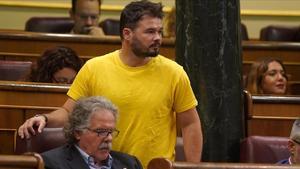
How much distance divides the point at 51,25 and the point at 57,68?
195 cm

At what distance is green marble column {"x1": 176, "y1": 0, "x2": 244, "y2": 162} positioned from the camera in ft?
12.6

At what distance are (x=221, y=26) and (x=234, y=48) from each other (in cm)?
12

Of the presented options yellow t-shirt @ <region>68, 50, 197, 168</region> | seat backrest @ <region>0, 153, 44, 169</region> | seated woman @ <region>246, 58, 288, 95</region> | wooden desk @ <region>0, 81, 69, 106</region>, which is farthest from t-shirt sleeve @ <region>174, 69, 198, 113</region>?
seated woman @ <region>246, 58, 288, 95</region>

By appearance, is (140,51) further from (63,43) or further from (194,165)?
(63,43)

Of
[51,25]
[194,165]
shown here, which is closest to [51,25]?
[51,25]

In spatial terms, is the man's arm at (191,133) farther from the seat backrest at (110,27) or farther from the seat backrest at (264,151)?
the seat backrest at (110,27)

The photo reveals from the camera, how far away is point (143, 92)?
3.38 metres

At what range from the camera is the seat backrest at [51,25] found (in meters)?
6.41

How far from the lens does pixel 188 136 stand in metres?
3.45

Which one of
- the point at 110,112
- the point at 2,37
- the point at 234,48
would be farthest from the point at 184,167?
the point at 2,37

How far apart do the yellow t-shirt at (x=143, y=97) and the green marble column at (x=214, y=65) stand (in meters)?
0.45

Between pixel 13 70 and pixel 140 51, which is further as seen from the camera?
pixel 13 70

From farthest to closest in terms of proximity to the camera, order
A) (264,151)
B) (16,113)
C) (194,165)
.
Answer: (16,113) < (264,151) < (194,165)

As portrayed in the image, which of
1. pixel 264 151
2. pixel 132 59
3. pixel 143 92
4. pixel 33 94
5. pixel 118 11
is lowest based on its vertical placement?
pixel 264 151
